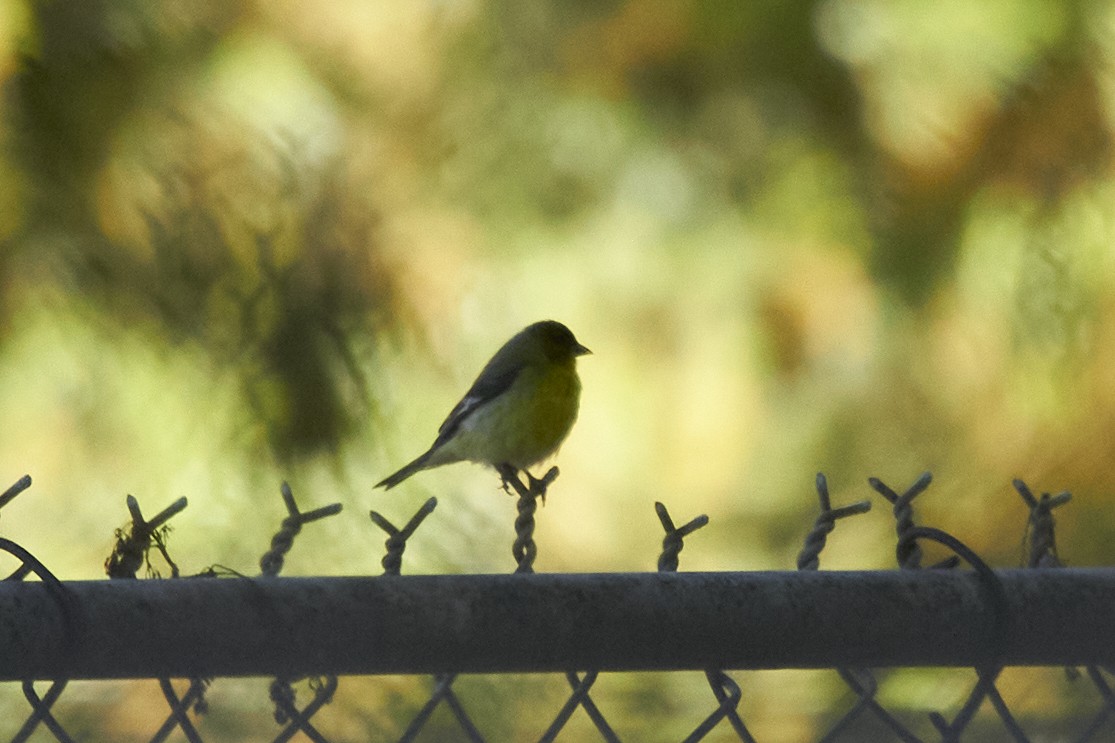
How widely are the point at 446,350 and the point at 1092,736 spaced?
3.67 ft

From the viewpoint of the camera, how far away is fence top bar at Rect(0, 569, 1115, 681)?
58 centimetres

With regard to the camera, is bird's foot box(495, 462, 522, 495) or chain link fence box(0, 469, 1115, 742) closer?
chain link fence box(0, 469, 1115, 742)

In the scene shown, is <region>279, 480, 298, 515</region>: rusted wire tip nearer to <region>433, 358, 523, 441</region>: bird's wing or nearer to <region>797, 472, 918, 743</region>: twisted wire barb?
<region>797, 472, 918, 743</region>: twisted wire barb

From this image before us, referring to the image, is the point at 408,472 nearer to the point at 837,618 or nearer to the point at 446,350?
the point at 446,350

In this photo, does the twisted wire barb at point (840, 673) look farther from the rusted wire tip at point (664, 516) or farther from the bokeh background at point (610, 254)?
the bokeh background at point (610, 254)

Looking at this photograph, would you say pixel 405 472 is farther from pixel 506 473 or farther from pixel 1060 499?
pixel 1060 499

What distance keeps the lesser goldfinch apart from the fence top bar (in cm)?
109

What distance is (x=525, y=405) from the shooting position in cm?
182

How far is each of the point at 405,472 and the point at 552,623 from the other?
1.01m

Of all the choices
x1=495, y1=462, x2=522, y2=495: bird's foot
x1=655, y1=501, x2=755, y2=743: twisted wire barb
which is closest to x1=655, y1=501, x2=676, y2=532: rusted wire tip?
x1=655, y1=501, x2=755, y2=743: twisted wire barb

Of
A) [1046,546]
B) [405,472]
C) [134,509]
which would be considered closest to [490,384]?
[405,472]

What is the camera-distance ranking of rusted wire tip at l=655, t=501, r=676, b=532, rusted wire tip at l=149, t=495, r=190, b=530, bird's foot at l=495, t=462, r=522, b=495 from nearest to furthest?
rusted wire tip at l=149, t=495, r=190, b=530, rusted wire tip at l=655, t=501, r=676, b=532, bird's foot at l=495, t=462, r=522, b=495

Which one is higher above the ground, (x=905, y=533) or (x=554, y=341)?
(x=554, y=341)

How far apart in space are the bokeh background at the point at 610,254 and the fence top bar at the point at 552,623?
36.1 inches
